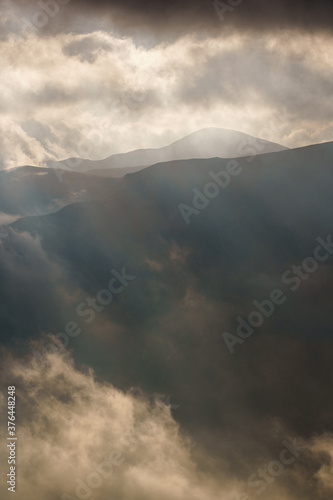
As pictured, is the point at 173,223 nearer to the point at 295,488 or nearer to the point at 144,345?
the point at 144,345

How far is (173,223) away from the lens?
3398 inches

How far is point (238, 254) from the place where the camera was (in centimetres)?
8475

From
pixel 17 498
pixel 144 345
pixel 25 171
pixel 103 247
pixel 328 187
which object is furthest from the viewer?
pixel 25 171

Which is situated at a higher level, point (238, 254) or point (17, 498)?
point (238, 254)

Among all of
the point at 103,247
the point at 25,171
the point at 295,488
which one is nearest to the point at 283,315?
the point at 295,488

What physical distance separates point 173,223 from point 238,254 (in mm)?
13291

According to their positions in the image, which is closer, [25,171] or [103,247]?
[103,247]

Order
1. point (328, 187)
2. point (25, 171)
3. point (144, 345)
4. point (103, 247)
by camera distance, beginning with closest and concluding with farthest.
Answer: point (144, 345), point (103, 247), point (328, 187), point (25, 171)

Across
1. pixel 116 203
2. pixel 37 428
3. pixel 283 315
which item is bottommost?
pixel 37 428

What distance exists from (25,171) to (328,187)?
307ft

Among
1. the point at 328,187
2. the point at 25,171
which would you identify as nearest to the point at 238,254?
the point at 328,187

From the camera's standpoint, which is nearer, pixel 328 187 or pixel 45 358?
pixel 45 358

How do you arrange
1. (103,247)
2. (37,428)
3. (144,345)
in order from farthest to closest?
1. (103,247)
2. (144,345)
3. (37,428)

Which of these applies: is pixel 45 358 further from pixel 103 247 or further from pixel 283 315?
pixel 283 315
